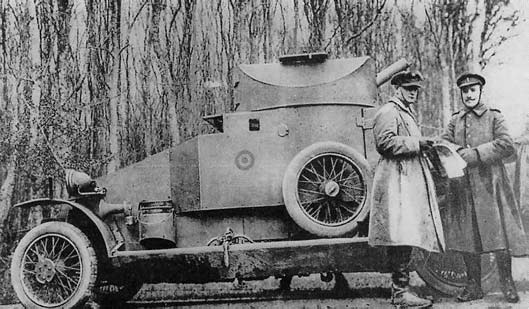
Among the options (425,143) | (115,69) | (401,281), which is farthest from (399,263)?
(115,69)

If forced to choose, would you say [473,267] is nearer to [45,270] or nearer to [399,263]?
[399,263]

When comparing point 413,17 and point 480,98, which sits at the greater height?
point 413,17

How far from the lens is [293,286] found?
25.1 ft

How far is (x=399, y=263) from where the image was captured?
536 cm

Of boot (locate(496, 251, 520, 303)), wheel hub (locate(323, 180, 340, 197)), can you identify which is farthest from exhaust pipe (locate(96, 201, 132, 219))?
boot (locate(496, 251, 520, 303))

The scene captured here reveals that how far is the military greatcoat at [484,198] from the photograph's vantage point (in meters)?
5.73

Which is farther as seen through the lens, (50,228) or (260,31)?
(260,31)

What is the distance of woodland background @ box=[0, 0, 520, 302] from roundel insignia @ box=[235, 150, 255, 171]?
2.93 meters

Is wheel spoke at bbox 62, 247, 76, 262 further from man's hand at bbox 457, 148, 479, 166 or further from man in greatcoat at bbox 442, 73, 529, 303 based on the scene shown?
man's hand at bbox 457, 148, 479, 166

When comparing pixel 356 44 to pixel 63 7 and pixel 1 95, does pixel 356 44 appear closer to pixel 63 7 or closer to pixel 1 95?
pixel 63 7

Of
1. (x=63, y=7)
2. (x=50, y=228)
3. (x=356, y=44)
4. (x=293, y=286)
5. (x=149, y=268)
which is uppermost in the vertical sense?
(x=63, y=7)

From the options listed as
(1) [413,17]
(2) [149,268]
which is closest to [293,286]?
(2) [149,268]

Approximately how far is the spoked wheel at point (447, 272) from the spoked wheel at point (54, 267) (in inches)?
116

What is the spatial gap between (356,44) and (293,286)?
4043 mm
